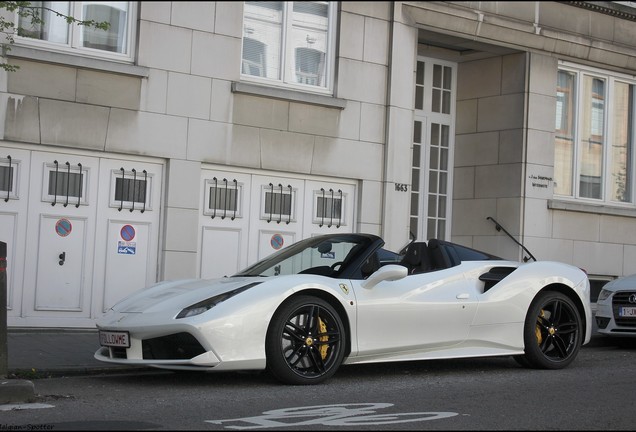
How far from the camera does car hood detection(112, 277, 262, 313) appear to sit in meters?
8.22

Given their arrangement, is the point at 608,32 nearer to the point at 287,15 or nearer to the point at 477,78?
the point at 477,78

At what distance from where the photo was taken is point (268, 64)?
14.7 m

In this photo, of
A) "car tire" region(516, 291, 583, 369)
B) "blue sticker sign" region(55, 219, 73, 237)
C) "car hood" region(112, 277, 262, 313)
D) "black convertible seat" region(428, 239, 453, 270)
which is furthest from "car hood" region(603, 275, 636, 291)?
"blue sticker sign" region(55, 219, 73, 237)

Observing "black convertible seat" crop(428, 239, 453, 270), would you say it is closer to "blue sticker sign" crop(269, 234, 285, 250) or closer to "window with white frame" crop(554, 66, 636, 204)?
"blue sticker sign" crop(269, 234, 285, 250)

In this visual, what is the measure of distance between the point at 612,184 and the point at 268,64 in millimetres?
7674

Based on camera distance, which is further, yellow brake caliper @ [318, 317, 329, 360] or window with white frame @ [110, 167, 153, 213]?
window with white frame @ [110, 167, 153, 213]

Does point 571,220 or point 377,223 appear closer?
point 377,223

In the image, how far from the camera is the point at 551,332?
32.4 feet

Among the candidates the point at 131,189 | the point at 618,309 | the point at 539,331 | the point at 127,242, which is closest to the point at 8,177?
the point at 131,189

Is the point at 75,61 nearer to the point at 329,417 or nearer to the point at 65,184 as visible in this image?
the point at 65,184

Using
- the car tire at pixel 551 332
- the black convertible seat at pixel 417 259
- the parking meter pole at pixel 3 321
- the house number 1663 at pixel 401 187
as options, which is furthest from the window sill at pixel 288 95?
the parking meter pole at pixel 3 321

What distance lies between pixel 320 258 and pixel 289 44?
6510 millimetres

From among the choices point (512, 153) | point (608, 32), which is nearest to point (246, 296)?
point (512, 153)

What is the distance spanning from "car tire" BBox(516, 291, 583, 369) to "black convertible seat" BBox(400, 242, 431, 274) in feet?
3.93
